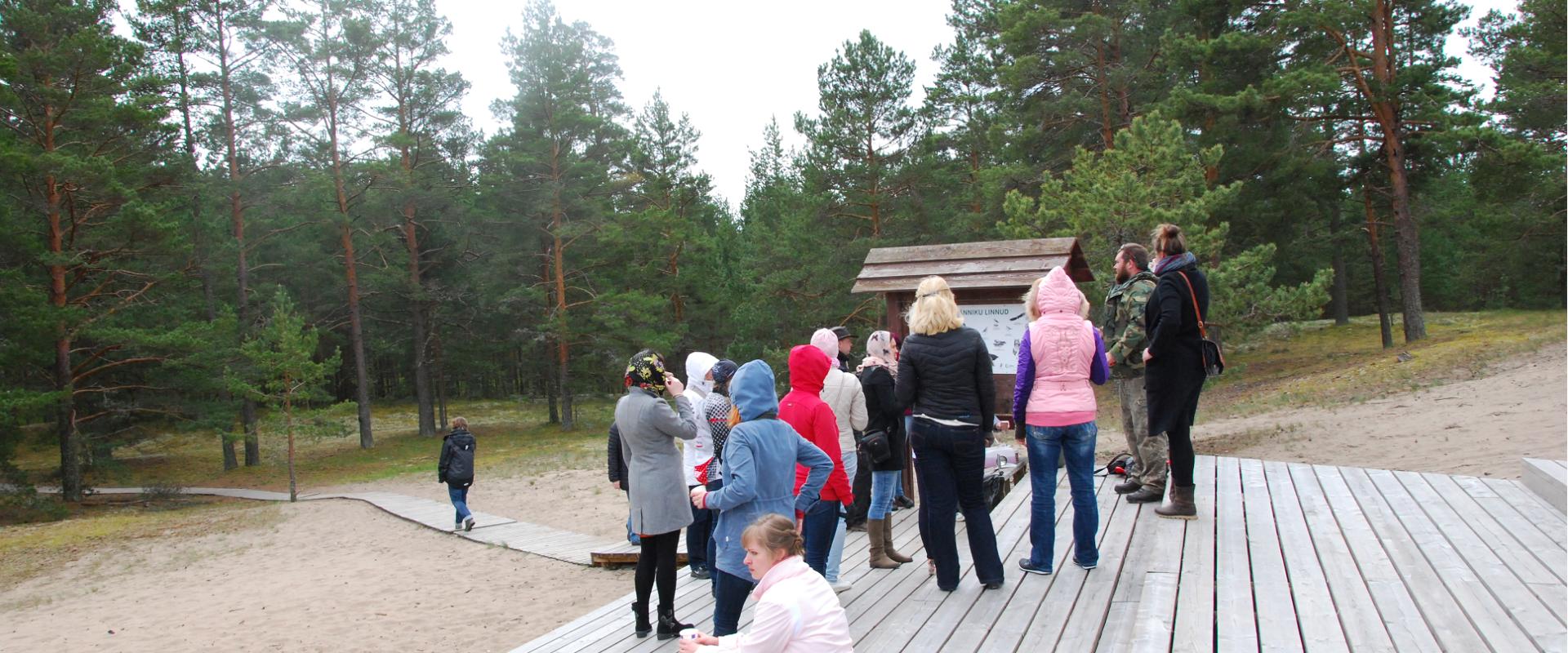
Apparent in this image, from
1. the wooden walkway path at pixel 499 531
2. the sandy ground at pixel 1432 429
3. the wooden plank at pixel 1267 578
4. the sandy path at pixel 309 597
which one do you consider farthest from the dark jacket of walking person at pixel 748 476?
the sandy ground at pixel 1432 429

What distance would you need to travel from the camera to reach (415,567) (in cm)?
1002

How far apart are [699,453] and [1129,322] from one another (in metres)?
2.86

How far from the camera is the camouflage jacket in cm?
503

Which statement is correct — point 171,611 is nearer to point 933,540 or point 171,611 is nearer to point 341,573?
point 341,573

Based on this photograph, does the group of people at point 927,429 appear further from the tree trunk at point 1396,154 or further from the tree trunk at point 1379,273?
the tree trunk at point 1379,273

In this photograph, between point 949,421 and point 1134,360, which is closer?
point 949,421

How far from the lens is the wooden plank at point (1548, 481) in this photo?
4.89 metres

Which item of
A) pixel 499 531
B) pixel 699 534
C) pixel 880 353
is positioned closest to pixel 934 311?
pixel 880 353

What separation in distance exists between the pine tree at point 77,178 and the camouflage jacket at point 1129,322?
19235 millimetres

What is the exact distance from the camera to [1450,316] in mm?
31000

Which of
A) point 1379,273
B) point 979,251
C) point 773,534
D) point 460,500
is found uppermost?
point 979,251

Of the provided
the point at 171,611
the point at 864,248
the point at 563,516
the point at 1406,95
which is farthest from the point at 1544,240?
the point at 171,611

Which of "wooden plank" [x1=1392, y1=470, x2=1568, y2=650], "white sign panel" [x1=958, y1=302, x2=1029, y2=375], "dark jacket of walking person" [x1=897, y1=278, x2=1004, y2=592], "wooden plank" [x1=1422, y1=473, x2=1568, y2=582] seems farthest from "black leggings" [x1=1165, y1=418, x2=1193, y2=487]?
"white sign panel" [x1=958, y1=302, x2=1029, y2=375]

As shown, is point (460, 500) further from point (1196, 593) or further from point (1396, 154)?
point (1396, 154)
